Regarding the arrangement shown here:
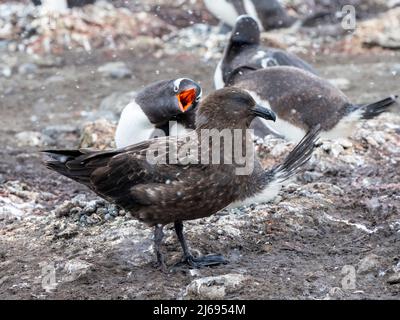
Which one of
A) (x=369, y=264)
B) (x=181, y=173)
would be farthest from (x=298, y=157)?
(x=181, y=173)

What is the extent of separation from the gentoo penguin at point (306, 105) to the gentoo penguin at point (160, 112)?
78 cm

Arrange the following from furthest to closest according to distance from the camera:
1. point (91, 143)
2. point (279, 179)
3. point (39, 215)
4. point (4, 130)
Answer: point (4, 130), point (91, 143), point (39, 215), point (279, 179)

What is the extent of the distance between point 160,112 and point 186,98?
274mm

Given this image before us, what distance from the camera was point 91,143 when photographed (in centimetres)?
880

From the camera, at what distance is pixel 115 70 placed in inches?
492

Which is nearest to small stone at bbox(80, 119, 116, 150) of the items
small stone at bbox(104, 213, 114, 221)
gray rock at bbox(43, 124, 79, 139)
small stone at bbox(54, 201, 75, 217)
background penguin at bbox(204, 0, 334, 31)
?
gray rock at bbox(43, 124, 79, 139)

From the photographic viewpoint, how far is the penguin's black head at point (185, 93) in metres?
7.80

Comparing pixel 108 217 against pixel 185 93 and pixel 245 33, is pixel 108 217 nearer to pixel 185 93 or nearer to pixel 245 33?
pixel 185 93

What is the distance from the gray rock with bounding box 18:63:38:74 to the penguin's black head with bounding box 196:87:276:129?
7439mm

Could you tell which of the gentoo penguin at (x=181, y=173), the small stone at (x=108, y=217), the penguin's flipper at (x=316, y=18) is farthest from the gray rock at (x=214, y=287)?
the penguin's flipper at (x=316, y=18)

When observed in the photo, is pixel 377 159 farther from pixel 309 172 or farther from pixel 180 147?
pixel 180 147

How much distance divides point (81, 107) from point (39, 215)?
4407 millimetres

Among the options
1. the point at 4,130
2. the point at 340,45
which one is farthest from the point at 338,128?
the point at 340,45

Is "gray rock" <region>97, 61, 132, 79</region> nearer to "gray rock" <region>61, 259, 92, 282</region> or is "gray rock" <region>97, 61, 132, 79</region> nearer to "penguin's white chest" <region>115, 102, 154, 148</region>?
"penguin's white chest" <region>115, 102, 154, 148</region>
